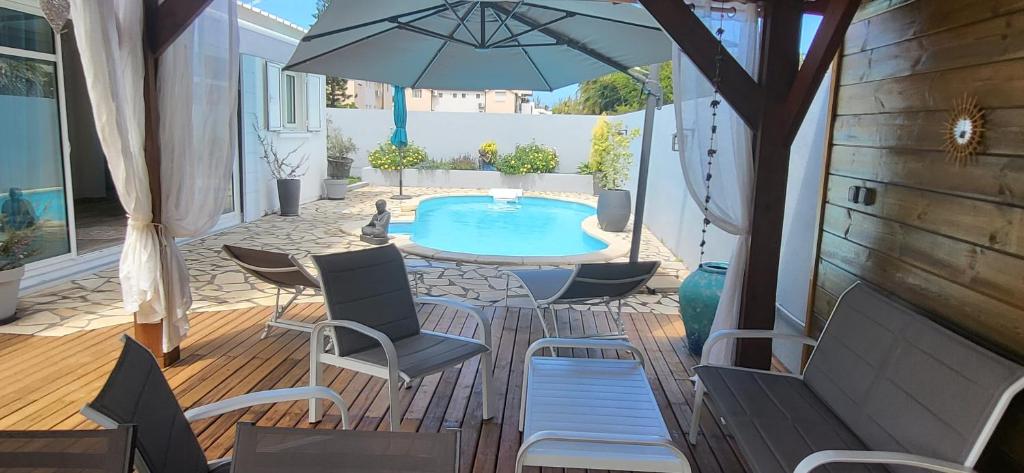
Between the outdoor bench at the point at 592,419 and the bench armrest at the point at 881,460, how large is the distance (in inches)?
15.8

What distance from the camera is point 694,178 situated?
3.45 meters

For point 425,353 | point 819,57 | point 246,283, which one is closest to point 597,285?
point 425,353

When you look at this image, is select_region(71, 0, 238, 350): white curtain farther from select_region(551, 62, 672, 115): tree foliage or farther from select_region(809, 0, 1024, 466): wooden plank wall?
select_region(551, 62, 672, 115): tree foliage

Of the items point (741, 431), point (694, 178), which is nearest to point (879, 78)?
point (694, 178)

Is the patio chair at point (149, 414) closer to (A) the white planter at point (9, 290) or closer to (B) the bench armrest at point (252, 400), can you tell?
(B) the bench armrest at point (252, 400)

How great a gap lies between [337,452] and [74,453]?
1.92 feet

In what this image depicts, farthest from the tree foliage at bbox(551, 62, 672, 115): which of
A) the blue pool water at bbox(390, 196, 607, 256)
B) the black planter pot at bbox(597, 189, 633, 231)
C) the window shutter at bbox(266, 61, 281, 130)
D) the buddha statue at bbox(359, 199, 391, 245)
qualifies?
the buddha statue at bbox(359, 199, 391, 245)

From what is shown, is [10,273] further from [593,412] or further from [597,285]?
[593,412]

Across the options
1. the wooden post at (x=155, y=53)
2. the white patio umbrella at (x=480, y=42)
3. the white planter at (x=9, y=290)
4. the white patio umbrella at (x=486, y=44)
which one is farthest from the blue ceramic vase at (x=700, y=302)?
the white planter at (x=9, y=290)

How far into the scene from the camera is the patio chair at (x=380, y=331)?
111 inches

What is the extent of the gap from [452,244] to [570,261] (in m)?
3.57

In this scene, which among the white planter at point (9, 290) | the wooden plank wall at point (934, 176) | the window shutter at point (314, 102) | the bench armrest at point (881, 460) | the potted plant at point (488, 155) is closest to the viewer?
the bench armrest at point (881, 460)

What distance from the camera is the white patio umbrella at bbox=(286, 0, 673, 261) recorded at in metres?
4.35

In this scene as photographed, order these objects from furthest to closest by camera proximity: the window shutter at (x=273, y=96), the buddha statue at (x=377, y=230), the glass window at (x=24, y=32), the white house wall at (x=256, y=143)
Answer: the window shutter at (x=273, y=96) → the white house wall at (x=256, y=143) → the buddha statue at (x=377, y=230) → the glass window at (x=24, y=32)
